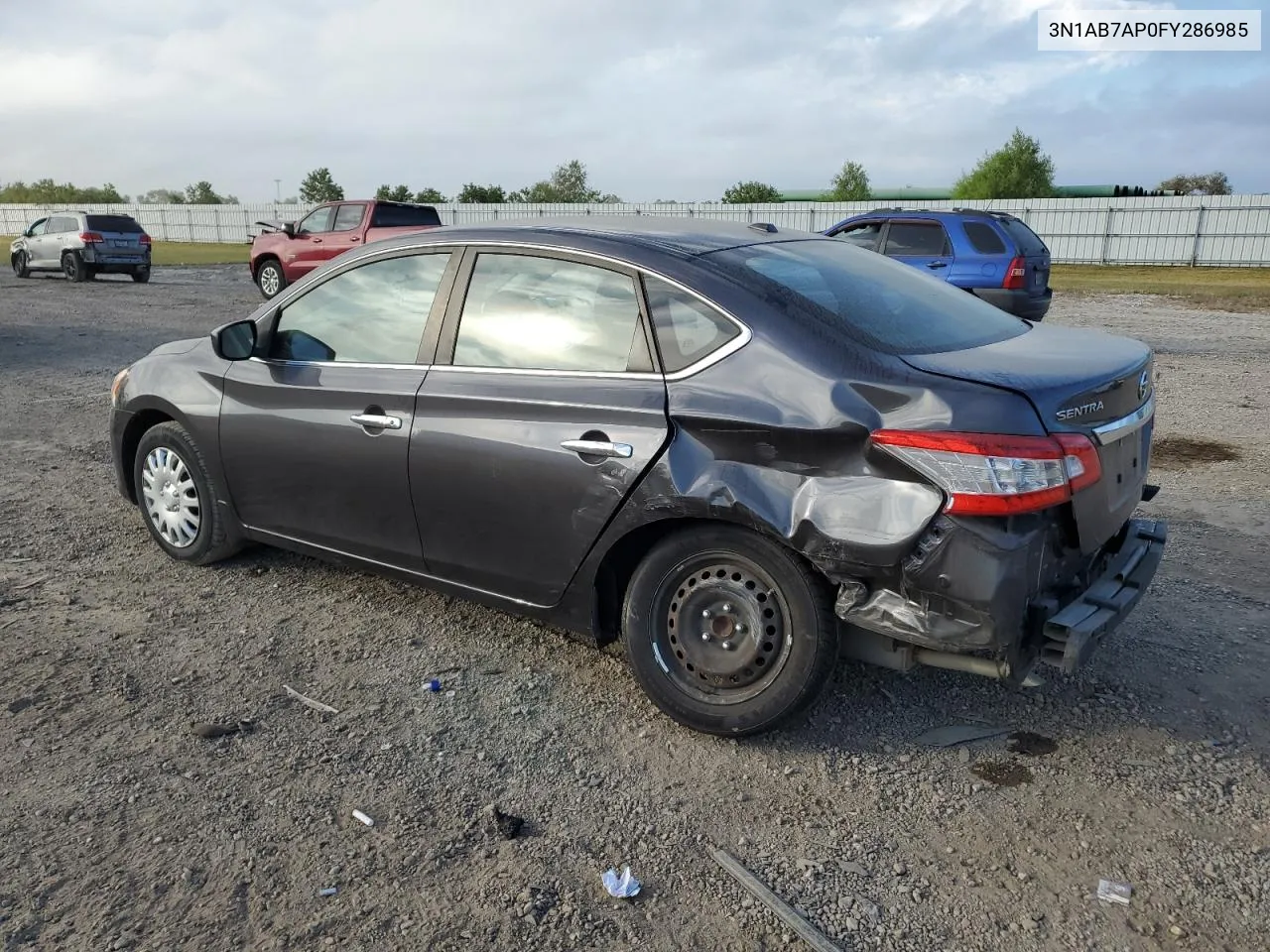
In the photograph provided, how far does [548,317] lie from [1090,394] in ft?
6.08

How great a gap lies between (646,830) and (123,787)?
64.0 inches

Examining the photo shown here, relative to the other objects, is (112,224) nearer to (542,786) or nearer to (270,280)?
(270,280)

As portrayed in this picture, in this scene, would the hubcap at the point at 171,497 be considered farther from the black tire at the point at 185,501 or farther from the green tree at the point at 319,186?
the green tree at the point at 319,186

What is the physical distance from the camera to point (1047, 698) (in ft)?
11.9

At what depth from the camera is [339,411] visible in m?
4.04

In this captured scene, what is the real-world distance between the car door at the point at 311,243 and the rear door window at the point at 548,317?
16.3m

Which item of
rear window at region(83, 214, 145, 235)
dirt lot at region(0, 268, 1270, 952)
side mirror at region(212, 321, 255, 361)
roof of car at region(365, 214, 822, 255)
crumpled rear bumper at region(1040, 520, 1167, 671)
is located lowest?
dirt lot at region(0, 268, 1270, 952)

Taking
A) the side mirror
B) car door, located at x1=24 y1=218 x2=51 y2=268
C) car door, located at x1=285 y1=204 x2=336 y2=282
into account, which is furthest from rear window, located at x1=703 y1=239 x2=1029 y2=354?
car door, located at x1=24 y1=218 x2=51 y2=268

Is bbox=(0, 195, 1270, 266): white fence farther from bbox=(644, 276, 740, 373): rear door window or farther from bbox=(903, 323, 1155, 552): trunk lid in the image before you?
bbox=(903, 323, 1155, 552): trunk lid

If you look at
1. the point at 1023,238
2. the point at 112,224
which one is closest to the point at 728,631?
the point at 1023,238

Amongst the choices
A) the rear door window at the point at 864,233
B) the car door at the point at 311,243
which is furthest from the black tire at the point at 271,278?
the rear door window at the point at 864,233

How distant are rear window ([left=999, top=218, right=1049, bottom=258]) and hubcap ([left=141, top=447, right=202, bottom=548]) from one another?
1035cm

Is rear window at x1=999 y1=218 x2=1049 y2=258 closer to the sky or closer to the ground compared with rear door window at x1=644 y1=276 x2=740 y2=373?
closer to the sky

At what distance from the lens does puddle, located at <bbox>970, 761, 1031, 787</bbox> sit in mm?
3125
